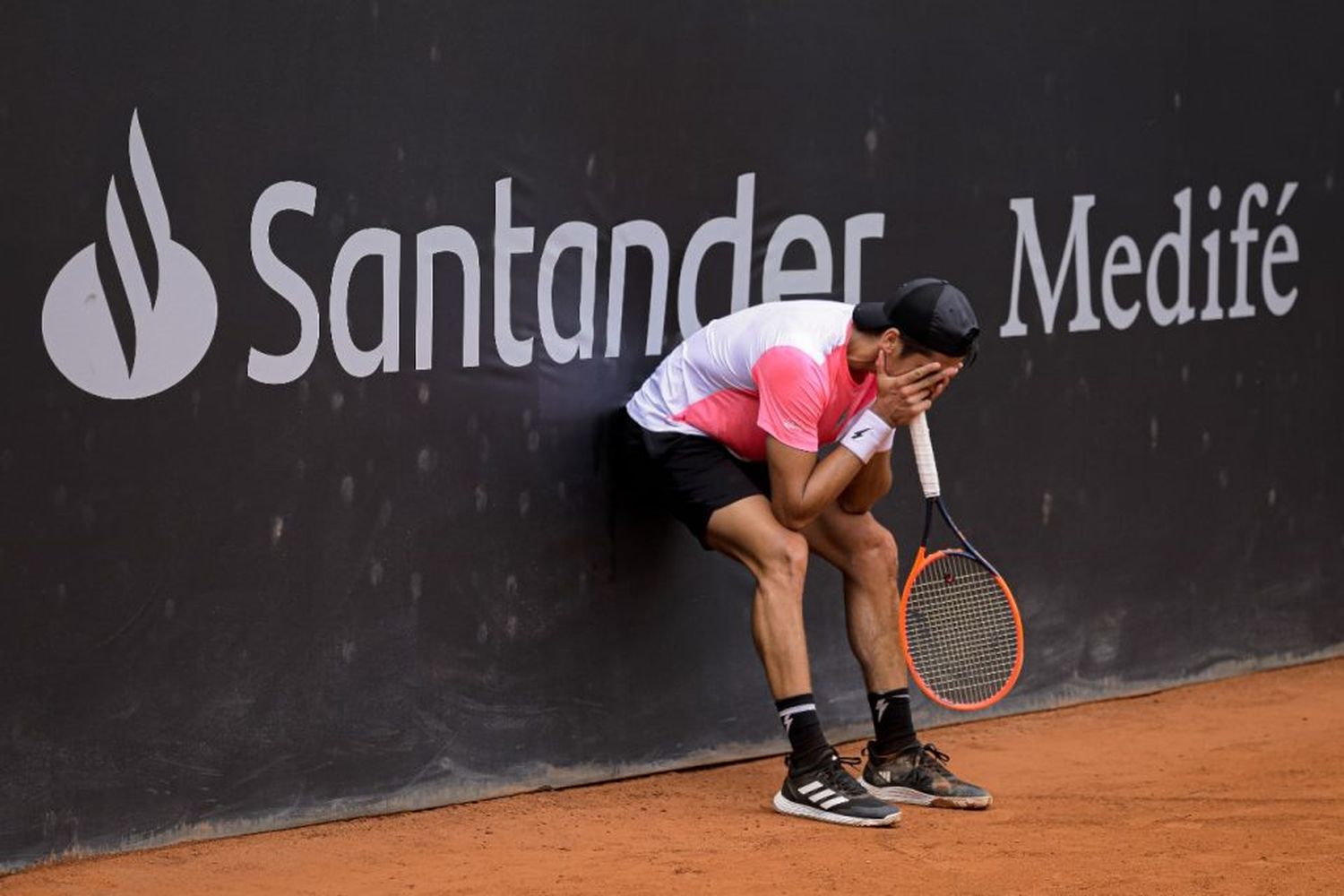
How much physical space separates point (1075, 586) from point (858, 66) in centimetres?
182

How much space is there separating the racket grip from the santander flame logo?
1.72 m

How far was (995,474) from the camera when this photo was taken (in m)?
6.38

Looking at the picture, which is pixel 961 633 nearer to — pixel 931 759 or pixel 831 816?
pixel 931 759

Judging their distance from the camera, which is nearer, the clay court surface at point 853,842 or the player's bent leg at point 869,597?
the clay court surface at point 853,842

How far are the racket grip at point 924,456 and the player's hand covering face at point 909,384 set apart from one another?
0.49ft

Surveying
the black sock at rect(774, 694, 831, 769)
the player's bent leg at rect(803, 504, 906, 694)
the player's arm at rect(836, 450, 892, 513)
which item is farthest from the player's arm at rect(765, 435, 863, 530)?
the black sock at rect(774, 694, 831, 769)

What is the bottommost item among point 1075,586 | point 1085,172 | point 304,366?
point 1075,586

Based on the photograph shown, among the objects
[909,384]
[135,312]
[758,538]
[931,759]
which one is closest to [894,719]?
[931,759]

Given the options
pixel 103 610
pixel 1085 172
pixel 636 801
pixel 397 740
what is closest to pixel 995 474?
pixel 1085 172

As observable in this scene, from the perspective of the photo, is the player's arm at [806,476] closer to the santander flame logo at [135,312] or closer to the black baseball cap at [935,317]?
the black baseball cap at [935,317]

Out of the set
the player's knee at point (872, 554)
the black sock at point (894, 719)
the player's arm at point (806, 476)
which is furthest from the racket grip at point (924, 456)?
the black sock at point (894, 719)

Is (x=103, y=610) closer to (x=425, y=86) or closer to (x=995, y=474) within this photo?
(x=425, y=86)

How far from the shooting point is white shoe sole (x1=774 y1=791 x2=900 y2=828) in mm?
5141

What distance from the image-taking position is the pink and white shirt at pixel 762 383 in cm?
507
